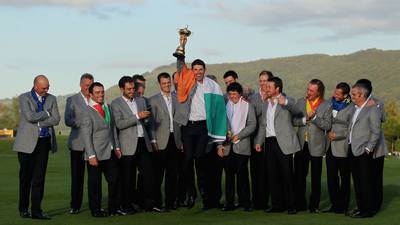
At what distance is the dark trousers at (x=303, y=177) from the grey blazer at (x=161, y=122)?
6.30 ft

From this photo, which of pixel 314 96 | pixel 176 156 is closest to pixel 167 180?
pixel 176 156

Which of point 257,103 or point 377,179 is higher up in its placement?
point 257,103

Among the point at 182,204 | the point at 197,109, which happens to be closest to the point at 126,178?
the point at 182,204

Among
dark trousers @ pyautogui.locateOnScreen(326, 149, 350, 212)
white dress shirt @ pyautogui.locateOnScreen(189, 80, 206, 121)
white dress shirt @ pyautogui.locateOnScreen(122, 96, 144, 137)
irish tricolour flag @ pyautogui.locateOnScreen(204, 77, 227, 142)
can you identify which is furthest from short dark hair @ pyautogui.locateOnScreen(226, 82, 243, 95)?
dark trousers @ pyautogui.locateOnScreen(326, 149, 350, 212)

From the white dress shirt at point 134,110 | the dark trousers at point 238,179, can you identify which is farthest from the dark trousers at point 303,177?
the white dress shirt at point 134,110

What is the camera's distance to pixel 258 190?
12.4m

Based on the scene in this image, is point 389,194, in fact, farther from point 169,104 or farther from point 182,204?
point 169,104

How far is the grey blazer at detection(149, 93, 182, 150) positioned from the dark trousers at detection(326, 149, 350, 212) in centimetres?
241

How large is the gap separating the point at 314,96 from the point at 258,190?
172cm

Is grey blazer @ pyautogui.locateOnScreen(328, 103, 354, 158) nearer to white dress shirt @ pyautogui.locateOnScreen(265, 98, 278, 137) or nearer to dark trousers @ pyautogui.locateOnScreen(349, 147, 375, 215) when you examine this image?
dark trousers @ pyautogui.locateOnScreen(349, 147, 375, 215)

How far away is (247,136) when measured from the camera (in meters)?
12.3

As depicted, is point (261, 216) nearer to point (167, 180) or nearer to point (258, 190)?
point (258, 190)

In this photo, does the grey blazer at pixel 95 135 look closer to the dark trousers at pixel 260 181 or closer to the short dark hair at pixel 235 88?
the short dark hair at pixel 235 88

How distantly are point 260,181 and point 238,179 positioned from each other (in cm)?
35
